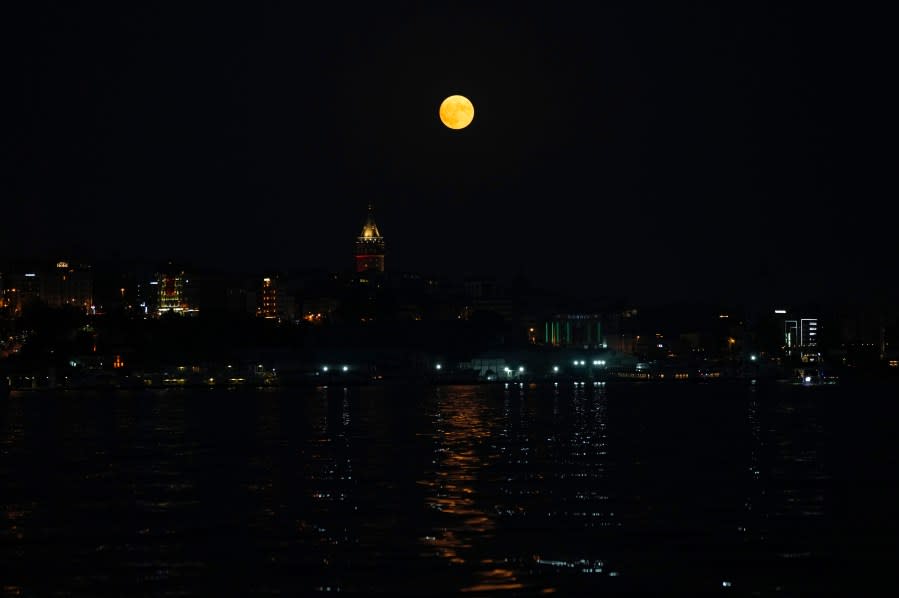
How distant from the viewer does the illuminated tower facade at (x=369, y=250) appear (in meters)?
171

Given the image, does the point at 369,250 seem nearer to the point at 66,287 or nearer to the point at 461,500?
the point at 66,287

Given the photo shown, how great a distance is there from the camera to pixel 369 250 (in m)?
172

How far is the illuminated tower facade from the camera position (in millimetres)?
171250

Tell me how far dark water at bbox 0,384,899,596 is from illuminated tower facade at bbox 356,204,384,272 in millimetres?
134818

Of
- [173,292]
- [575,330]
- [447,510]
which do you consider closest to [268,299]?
[173,292]

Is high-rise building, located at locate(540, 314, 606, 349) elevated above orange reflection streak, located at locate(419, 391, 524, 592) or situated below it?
above

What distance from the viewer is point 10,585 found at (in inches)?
546

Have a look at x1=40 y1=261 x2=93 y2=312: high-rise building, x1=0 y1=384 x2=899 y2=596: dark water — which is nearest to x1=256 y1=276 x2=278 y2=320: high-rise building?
x1=40 y1=261 x2=93 y2=312: high-rise building

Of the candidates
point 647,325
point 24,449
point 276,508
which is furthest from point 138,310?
point 276,508

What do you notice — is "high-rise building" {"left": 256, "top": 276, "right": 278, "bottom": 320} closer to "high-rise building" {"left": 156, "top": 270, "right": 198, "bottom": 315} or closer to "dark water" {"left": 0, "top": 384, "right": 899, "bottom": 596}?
"high-rise building" {"left": 156, "top": 270, "right": 198, "bottom": 315}

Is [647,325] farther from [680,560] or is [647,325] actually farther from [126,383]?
[680,560]

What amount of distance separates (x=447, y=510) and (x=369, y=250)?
153804 mm

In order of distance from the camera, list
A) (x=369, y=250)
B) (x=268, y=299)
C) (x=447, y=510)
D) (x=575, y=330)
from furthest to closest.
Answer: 1. (x=369, y=250)
2. (x=268, y=299)
3. (x=575, y=330)
4. (x=447, y=510)

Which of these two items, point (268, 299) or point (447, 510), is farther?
point (268, 299)
